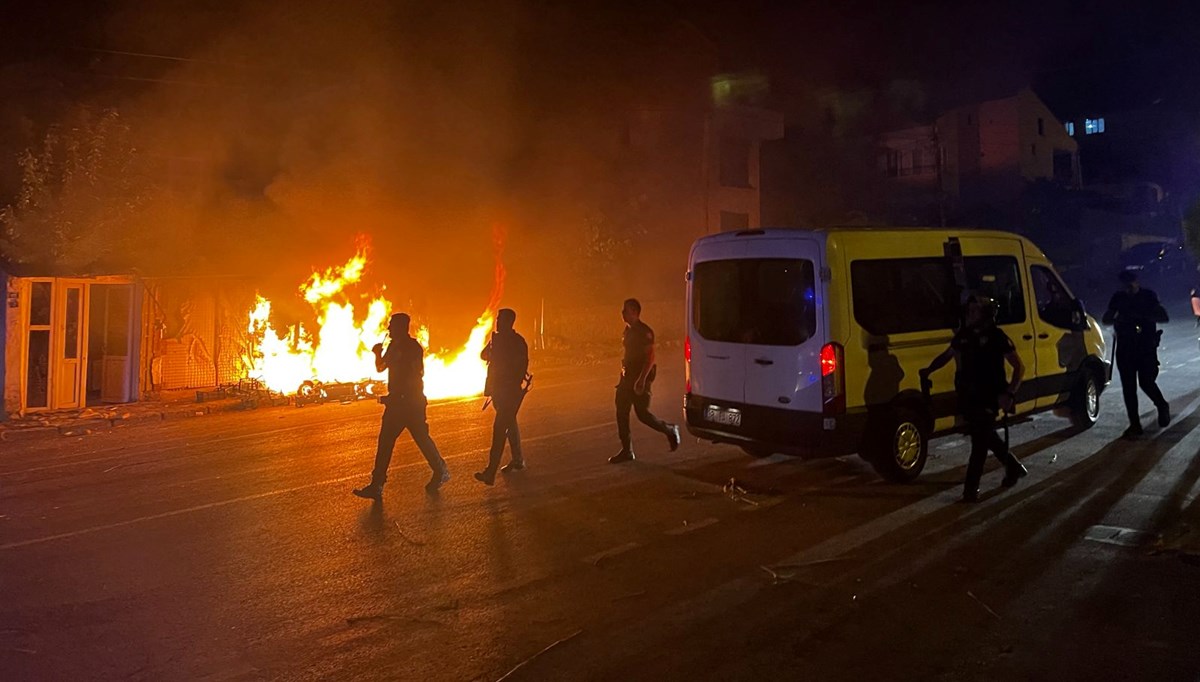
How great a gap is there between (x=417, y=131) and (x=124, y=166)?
21.7 feet

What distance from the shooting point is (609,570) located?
208 inches

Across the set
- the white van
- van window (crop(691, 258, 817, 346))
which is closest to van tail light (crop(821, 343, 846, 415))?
the white van

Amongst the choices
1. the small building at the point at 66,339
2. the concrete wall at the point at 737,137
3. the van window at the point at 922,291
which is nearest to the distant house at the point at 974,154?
the concrete wall at the point at 737,137

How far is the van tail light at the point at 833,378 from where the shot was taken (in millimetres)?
6691

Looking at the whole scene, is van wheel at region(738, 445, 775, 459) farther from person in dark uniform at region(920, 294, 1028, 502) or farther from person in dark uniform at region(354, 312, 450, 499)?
person in dark uniform at region(354, 312, 450, 499)

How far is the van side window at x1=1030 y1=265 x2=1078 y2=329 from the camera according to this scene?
8594 mm

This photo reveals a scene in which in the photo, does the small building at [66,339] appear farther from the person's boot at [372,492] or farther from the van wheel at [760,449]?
the van wheel at [760,449]

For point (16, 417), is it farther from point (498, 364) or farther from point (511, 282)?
point (511, 282)

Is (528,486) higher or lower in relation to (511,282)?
lower

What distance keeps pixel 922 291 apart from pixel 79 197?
1297cm

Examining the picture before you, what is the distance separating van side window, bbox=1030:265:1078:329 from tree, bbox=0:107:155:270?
13.7 m

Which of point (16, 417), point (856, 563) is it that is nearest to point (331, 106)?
point (16, 417)

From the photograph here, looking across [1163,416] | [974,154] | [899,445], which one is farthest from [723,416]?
[974,154]

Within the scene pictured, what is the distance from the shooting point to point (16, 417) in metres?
12.5
